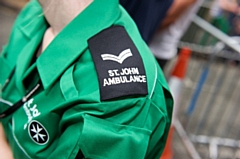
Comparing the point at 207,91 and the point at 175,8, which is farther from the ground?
the point at 175,8

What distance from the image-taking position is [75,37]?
1.09 m

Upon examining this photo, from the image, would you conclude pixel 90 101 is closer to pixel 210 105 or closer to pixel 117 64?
pixel 117 64

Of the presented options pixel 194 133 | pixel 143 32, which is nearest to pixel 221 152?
pixel 194 133

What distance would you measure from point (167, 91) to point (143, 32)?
529 millimetres

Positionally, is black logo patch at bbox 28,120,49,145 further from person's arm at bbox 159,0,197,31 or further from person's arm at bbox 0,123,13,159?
person's arm at bbox 159,0,197,31

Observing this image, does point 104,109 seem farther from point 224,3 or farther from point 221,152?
point 224,3

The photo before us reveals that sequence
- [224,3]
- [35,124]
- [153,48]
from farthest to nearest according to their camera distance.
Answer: [224,3]
[153,48]
[35,124]

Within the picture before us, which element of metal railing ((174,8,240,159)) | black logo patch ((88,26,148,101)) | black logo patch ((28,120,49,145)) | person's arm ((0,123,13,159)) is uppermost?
black logo patch ((88,26,148,101))

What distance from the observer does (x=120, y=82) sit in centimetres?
99

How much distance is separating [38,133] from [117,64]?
1.10 feet

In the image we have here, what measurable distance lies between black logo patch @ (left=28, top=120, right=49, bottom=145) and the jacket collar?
125 mm

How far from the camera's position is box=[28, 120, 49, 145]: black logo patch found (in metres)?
1.07

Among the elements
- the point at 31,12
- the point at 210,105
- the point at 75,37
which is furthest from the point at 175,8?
the point at 210,105

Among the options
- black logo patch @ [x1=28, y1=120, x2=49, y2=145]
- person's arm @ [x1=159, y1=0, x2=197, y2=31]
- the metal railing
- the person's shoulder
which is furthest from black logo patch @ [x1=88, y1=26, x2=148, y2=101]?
the metal railing
